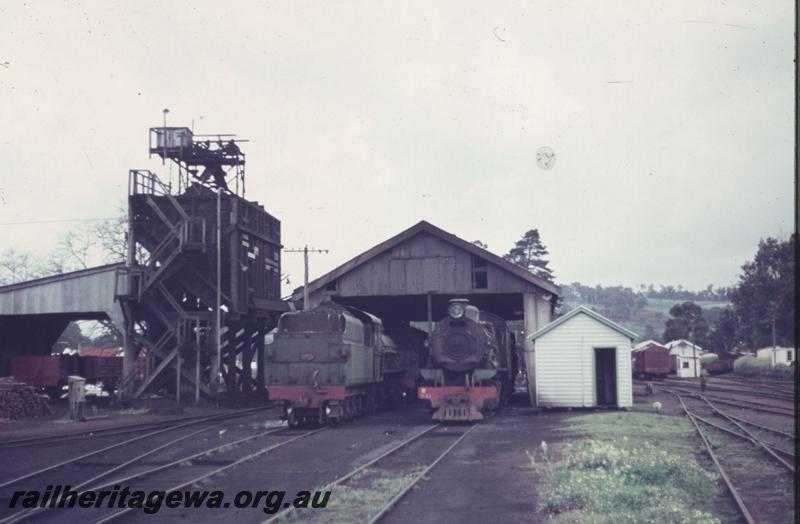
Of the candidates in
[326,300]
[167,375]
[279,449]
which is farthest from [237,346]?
[279,449]

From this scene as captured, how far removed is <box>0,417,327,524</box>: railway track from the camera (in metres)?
12.3

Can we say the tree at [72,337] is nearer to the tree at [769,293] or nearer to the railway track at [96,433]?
the railway track at [96,433]

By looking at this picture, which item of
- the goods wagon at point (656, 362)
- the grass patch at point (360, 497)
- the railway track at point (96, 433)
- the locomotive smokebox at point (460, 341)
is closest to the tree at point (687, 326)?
the goods wagon at point (656, 362)

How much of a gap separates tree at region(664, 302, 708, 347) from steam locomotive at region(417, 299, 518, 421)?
245ft

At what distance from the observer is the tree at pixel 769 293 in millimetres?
64375

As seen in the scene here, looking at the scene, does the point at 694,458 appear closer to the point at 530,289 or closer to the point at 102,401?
the point at 530,289

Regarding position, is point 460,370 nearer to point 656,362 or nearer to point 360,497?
point 360,497

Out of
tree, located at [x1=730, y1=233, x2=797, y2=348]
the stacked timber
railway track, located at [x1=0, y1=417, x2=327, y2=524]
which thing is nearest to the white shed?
railway track, located at [x1=0, y1=417, x2=327, y2=524]

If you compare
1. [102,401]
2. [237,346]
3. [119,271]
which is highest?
[119,271]

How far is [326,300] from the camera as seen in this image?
79.6 ft

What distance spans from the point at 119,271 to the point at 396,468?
75.6 feet

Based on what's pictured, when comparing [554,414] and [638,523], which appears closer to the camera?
[638,523]

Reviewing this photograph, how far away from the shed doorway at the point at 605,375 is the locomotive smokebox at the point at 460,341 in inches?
245

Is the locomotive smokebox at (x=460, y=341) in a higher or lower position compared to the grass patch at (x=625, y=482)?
higher
